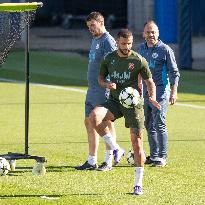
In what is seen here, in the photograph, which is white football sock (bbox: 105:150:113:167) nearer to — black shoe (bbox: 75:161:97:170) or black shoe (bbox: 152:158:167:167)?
black shoe (bbox: 75:161:97:170)

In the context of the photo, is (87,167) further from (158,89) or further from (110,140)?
(158,89)

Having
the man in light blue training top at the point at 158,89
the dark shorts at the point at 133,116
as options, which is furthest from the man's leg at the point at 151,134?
the dark shorts at the point at 133,116

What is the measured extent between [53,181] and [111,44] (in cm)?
230

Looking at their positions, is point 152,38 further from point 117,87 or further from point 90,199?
point 90,199

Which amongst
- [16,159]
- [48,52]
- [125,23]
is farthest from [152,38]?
[125,23]

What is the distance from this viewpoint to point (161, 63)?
629 inches

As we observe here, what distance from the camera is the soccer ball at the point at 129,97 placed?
45.5 feet

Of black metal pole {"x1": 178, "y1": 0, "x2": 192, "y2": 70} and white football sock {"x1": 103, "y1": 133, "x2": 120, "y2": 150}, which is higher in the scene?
white football sock {"x1": 103, "y1": 133, "x2": 120, "y2": 150}

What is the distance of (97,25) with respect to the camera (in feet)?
50.3

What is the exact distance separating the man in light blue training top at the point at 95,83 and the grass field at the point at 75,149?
24 centimetres

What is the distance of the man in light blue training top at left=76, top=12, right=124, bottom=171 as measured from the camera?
15.4 meters

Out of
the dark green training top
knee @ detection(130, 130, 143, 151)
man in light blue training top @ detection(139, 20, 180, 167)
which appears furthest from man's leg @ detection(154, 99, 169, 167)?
knee @ detection(130, 130, 143, 151)

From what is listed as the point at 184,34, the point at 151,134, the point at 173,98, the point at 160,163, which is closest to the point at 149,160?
the point at 160,163

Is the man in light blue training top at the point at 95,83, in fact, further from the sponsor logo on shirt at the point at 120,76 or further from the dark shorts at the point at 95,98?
the sponsor logo on shirt at the point at 120,76
